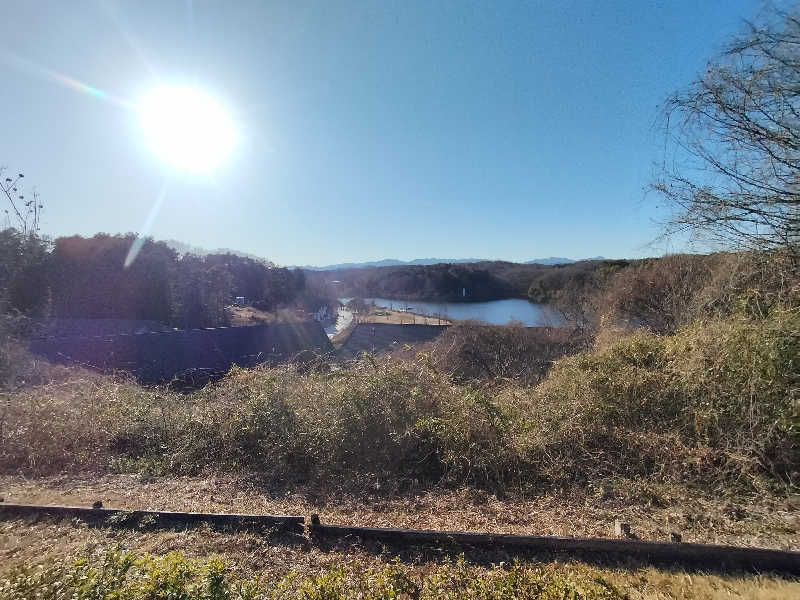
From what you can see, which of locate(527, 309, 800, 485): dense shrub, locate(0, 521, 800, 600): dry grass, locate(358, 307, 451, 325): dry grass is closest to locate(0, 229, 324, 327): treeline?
locate(358, 307, 451, 325): dry grass

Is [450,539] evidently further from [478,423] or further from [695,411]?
[695,411]

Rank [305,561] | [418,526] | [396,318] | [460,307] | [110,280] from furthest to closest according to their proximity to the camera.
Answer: [460,307]
[396,318]
[110,280]
[418,526]
[305,561]

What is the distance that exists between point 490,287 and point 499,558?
128 feet

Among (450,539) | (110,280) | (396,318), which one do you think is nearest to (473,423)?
(450,539)

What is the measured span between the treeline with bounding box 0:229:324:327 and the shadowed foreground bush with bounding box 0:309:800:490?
44.1ft

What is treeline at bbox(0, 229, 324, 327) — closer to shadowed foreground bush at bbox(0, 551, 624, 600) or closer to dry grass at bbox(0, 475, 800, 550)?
dry grass at bbox(0, 475, 800, 550)

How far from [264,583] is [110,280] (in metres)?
23.8

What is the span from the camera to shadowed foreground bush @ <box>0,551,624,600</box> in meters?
2.03

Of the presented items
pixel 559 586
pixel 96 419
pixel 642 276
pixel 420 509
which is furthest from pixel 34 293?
pixel 642 276

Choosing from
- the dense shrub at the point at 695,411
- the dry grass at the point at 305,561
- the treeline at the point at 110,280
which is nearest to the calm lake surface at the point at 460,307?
the treeline at the point at 110,280

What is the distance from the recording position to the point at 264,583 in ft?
7.61

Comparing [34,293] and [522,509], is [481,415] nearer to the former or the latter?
[522,509]

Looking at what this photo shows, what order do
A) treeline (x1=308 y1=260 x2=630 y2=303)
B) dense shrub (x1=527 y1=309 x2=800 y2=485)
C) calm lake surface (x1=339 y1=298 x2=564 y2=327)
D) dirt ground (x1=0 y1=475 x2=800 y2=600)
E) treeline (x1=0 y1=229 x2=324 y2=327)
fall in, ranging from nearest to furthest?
dirt ground (x1=0 y1=475 x2=800 y2=600) < dense shrub (x1=527 y1=309 x2=800 y2=485) < treeline (x1=0 y1=229 x2=324 y2=327) < calm lake surface (x1=339 y1=298 x2=564 y2=327) < treeline (x1=308 y1=260 x2=630 y2=303)

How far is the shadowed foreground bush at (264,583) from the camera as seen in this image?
2.03 meters
